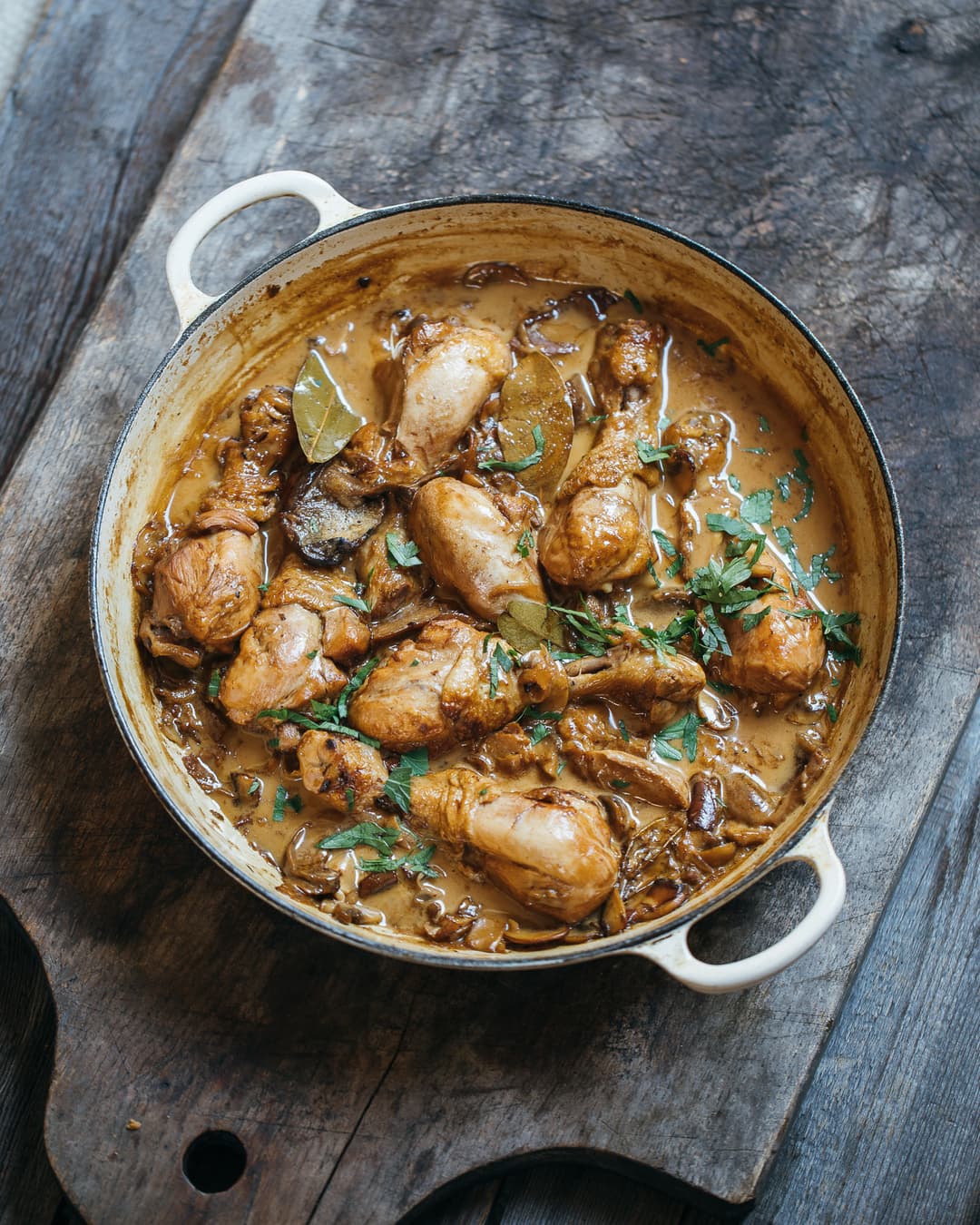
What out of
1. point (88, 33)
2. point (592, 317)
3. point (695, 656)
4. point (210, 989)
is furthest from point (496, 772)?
point (88, 33)

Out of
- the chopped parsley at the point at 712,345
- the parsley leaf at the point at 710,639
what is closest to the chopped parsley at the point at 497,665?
the parsley leaf at the point at 710,639

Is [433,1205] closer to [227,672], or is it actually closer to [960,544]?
[227,672]

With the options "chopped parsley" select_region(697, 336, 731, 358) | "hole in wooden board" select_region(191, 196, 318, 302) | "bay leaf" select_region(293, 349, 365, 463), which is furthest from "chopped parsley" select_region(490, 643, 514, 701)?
"hole in wooden board" select_region(191, 196, 318, 302)

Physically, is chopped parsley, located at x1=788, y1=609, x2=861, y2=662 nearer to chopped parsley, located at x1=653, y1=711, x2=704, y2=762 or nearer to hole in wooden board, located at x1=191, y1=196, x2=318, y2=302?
chopped parsley, located at x1=653, y1=711, x2=704, y2=762

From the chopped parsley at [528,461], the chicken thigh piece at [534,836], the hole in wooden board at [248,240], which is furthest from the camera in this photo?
the hole in wooden board at [248,240]

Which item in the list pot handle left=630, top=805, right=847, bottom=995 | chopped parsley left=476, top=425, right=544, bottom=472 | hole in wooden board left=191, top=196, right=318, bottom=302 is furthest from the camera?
hole in wooden board left=191, top=196, right=318, bottom=302

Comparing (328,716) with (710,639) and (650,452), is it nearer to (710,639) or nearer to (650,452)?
(710,639)

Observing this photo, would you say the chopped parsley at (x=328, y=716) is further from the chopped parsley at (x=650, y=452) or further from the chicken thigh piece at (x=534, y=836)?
the chopped parsley at (x=650, y=452)
